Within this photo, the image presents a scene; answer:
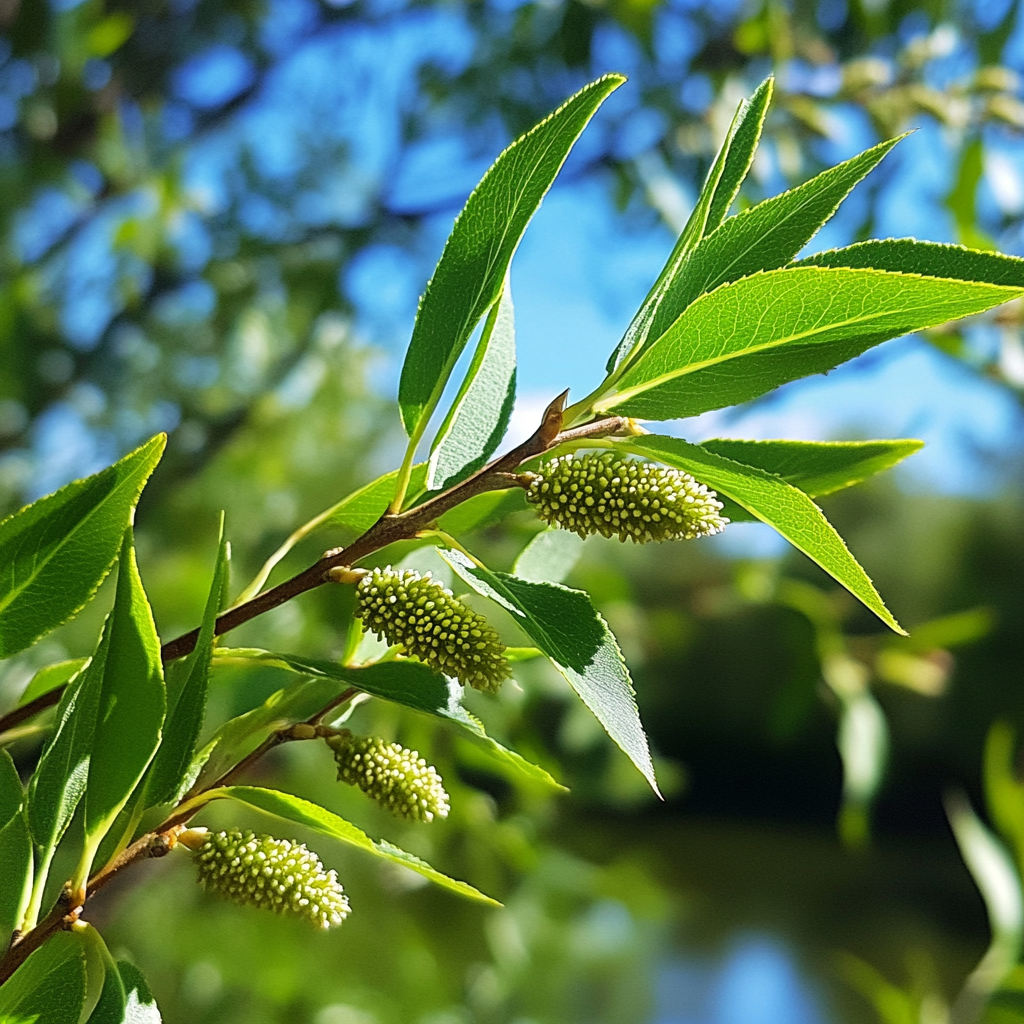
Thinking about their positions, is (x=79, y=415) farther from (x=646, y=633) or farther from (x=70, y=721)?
(x=70, y=721)

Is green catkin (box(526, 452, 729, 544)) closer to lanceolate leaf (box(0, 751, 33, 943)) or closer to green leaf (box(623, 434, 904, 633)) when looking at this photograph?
green leaf (box(623, 434, 904, 633))

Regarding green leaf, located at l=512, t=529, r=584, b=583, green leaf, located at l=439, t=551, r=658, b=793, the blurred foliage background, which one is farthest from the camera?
the blurred foliage background

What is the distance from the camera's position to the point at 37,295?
123 centimetres

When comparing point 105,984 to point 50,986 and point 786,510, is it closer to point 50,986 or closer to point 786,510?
point 50,986

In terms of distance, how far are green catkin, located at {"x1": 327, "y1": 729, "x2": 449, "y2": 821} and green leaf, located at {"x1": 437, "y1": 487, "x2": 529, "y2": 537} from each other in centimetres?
6

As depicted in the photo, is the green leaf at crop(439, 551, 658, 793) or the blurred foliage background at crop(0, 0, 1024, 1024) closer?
the green leaf at crop(439, 551, 658, 793)

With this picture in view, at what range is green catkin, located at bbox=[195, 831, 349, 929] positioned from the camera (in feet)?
0.76

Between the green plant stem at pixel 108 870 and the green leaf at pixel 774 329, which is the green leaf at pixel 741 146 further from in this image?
the green plant stem at pixel 108 870

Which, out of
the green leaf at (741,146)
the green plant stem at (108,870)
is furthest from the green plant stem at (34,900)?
the green leaf at (741,146)

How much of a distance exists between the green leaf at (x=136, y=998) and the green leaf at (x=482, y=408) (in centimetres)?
13

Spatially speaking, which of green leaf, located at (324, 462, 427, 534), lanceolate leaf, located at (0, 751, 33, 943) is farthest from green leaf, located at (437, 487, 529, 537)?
lanceolate leaf, located at (0, 751, 33, 943)

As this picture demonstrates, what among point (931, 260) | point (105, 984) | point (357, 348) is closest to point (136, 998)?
point (105, 984)

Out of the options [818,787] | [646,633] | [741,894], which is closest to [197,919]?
[646,633]

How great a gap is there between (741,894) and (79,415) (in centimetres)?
621
